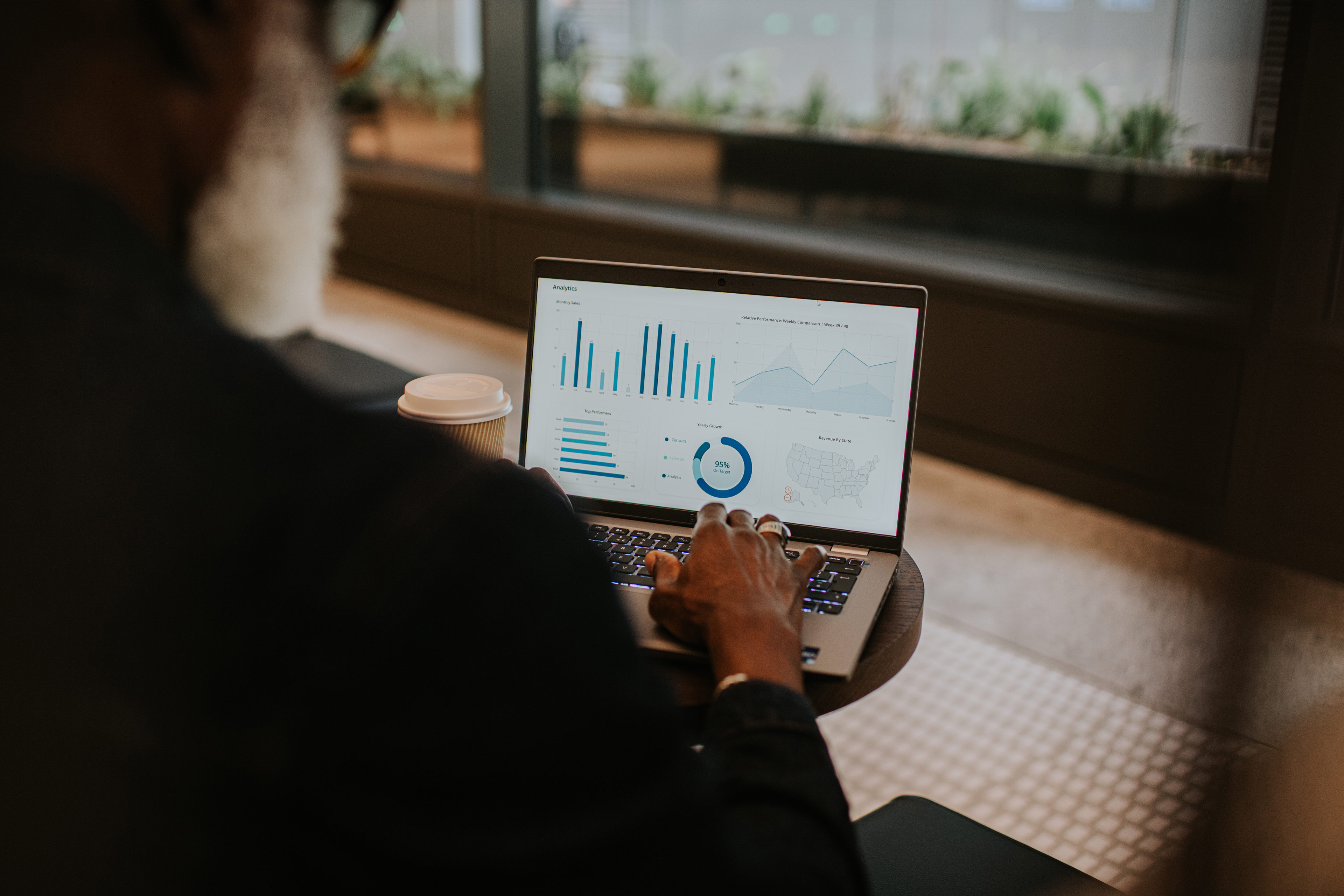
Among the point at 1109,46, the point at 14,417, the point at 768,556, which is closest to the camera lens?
the point at 14,417

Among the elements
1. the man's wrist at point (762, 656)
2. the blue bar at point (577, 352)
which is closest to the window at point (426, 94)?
the blue bar at point (577, 352)

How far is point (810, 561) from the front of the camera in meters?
0.95

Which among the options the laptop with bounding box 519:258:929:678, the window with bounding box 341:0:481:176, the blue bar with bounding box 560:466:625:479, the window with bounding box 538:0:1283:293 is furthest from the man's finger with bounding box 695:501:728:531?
the window with bounding box 341:0:481:176

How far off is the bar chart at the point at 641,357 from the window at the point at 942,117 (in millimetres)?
2372

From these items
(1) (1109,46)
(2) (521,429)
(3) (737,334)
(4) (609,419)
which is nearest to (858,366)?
(3) (737,334)

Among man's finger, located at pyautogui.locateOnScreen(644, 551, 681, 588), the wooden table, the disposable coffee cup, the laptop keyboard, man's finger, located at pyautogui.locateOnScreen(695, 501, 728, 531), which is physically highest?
the disposable coffee cup

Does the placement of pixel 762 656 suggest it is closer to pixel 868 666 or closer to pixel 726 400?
pixel 868 666

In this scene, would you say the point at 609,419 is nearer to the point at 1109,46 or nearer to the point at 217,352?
the point at 217,352

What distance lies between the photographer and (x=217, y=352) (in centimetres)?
42

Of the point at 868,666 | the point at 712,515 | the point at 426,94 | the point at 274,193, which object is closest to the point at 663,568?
the point at 712,515

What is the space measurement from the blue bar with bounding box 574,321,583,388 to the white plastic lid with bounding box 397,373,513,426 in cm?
8

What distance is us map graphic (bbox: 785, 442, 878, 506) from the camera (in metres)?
1.13

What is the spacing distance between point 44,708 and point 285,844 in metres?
0.12

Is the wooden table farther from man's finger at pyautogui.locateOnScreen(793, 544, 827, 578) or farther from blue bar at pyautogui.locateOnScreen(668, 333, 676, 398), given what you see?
blue bar at pyautogui.locateOnScreen(668, 333, 676, 398)
